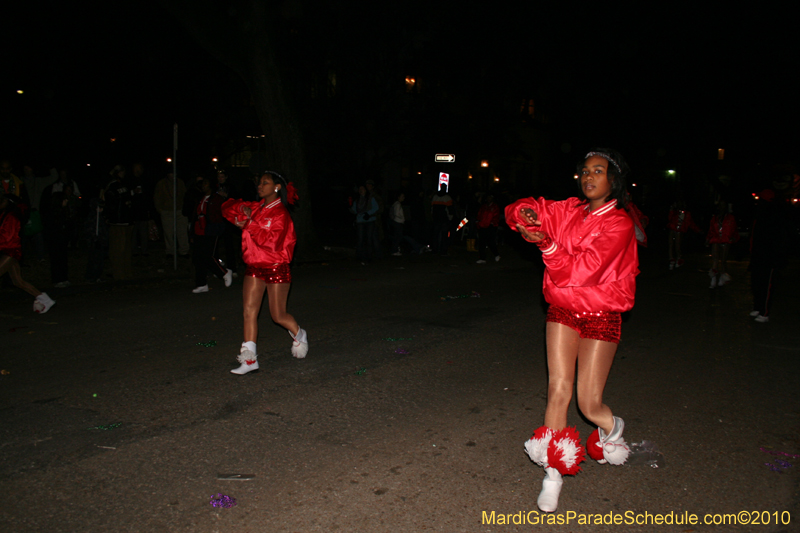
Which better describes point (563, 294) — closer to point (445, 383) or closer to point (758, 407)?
point (445, 383)

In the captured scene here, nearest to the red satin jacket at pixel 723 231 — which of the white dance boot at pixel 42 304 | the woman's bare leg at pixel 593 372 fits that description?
the woman's bare leg at pixel 593 372

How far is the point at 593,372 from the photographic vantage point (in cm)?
342

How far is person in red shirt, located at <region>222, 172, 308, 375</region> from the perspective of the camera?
5.46 metres

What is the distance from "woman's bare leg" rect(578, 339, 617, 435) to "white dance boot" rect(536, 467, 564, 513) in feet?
1.29

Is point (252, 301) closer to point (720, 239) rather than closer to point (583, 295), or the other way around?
point (583, 295)

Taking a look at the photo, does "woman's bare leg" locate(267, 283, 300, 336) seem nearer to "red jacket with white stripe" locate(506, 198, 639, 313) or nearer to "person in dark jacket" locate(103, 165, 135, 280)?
"red jacket with white stripe" locate(506, 198, 639, 313)

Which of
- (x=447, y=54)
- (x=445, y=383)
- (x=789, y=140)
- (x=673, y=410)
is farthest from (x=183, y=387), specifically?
(x=789, y=140)

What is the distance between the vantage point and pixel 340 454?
404 centimetres

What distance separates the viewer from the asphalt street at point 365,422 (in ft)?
11.1

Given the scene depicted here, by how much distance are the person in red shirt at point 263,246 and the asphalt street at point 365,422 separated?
1.47ft

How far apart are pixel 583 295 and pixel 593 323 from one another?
167mm

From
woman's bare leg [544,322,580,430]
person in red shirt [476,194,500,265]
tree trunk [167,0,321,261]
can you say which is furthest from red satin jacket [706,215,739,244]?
woman's bare leg [544,322,580,430]

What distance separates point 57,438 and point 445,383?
2970 millimetres

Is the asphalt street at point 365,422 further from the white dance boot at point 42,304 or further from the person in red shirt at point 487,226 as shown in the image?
the person in red shirt at point 487,226
